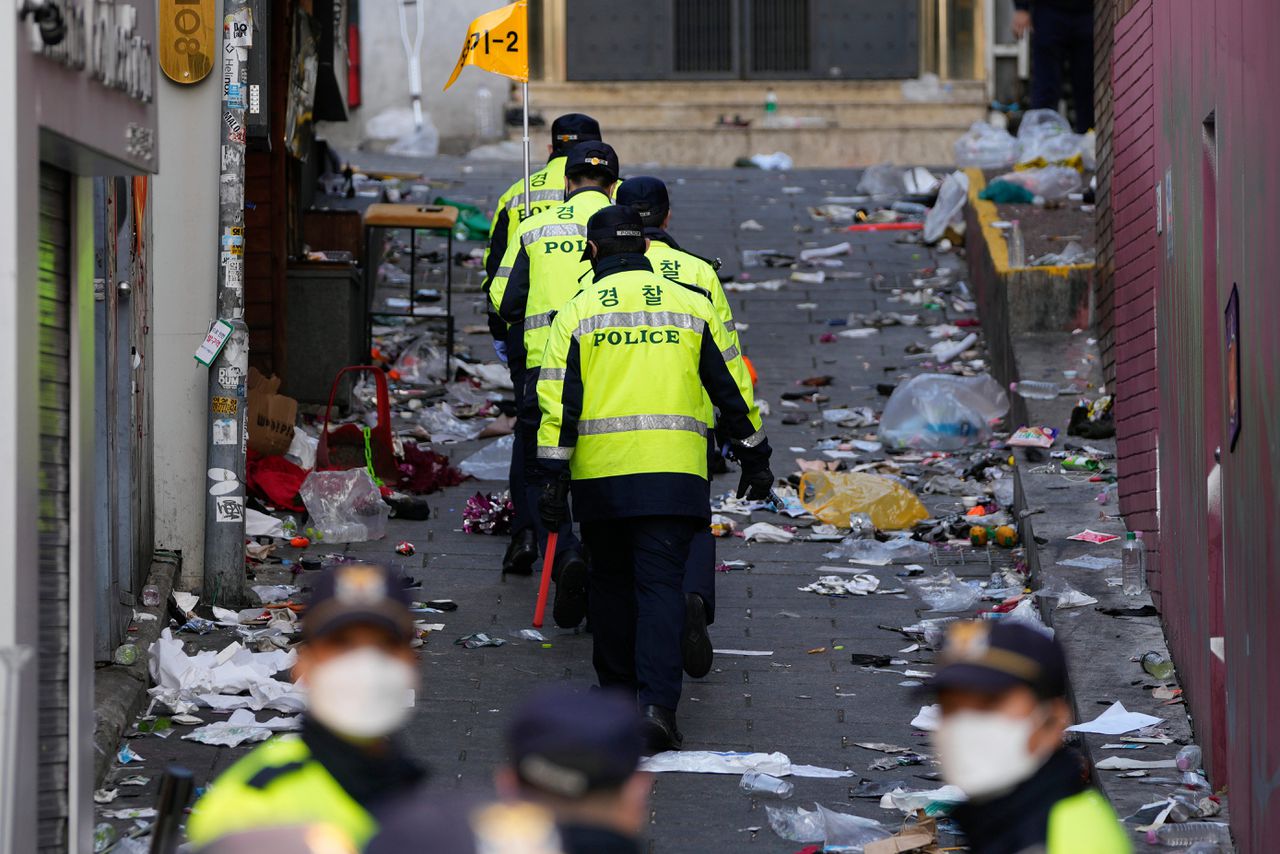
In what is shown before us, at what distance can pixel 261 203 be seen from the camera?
40.2 feet

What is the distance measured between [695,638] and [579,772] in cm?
469

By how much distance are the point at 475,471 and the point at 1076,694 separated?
Result: 17.3 feet

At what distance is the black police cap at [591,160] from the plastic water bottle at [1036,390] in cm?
392

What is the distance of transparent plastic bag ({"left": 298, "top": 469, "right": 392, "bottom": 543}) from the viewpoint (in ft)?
33.1

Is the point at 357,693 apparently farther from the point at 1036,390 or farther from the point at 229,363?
the point at 1036,390

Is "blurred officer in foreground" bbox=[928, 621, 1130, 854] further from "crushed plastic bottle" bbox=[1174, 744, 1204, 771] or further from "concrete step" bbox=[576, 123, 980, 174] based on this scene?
"concrete step" bbox=[576, 123, 980, 174]

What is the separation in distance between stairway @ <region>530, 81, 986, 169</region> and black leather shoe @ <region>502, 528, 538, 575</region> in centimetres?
1406

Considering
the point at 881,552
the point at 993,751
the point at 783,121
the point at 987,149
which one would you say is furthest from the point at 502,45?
the point at 783,121

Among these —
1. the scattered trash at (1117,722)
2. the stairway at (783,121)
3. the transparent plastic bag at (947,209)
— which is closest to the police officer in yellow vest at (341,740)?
the scattered trash at (1117,722)

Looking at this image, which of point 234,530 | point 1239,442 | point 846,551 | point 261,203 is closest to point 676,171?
point 261,203

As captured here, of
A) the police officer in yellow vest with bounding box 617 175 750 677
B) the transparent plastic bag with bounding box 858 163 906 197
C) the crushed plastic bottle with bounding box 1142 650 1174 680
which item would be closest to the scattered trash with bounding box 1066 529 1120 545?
the crushed plastic bottle with bounding box 1142 650 1174 680

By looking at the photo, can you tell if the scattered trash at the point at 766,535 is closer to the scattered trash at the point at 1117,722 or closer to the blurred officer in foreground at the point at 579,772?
the scattered trash at the point at 1117,722

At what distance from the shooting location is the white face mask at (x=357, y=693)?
10.5ft

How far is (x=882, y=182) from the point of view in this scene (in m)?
20.5
